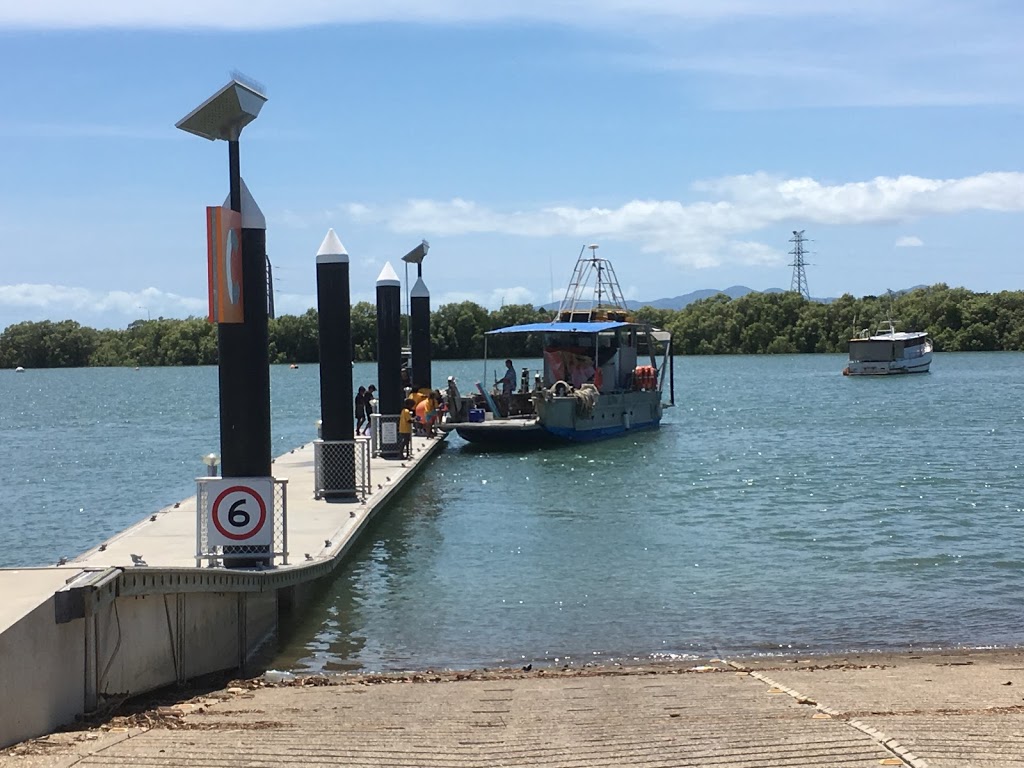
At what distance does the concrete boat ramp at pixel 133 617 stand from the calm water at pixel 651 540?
783 mm

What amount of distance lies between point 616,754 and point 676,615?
26.2 ft

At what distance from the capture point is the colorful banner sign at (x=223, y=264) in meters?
12.6

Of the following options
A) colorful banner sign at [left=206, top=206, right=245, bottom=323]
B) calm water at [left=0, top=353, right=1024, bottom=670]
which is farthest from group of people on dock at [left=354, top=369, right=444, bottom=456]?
colorful banner sign at [left=206, top=206, right=245, bottom=323]

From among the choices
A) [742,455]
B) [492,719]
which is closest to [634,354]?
[742,455]

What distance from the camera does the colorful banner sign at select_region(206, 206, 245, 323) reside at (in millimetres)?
12562

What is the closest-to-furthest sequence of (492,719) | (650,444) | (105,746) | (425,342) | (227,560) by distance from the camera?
(105,746)
(492,719)
(227,560)
(425,342)
(650,444)

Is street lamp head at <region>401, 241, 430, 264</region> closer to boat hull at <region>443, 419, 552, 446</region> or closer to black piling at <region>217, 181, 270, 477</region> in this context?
boat hull at <region>443, 419, 552, 446</region>

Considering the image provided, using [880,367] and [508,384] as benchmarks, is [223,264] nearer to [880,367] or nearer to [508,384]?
[508,384]

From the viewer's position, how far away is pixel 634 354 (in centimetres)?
4206

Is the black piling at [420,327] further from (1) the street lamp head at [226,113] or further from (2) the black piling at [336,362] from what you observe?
(1) the street lamp head at [226,113]

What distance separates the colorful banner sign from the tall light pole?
11 cm

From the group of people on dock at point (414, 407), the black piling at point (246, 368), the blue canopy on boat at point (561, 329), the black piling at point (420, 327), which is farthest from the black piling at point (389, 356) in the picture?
the black piling at point (246, 368)

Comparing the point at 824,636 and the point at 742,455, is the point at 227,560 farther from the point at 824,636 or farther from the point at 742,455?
the point at 742,455

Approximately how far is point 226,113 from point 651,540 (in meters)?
11.0
